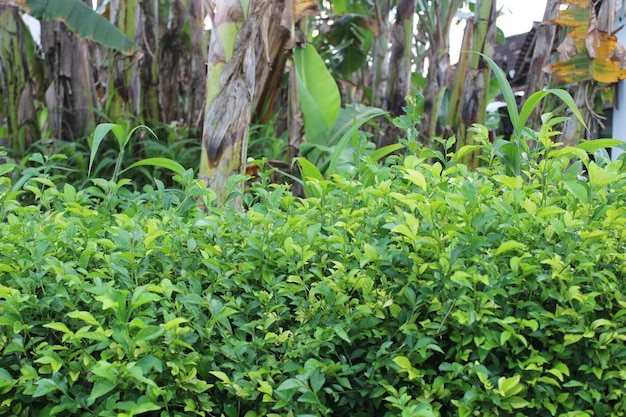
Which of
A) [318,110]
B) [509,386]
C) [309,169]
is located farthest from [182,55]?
[509,386]

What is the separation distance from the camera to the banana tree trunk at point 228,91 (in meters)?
2.53

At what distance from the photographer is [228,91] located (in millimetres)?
2531

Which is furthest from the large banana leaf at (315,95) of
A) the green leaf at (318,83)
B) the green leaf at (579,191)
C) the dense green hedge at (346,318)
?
the green leaf at (579,191)

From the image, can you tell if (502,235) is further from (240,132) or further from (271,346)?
(240,132)

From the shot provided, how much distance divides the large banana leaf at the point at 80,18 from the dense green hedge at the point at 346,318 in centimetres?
312

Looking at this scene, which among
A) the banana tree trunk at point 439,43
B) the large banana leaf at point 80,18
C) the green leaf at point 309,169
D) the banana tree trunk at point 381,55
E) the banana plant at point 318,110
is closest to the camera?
the green leaf at point 309,169

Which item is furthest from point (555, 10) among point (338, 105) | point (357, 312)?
point (357, 312)

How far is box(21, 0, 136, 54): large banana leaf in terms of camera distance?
420 cm

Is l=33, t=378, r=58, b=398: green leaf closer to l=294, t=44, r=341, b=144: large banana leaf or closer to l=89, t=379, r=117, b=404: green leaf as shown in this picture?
l=89, t=379, r=117, b=404: green leaf

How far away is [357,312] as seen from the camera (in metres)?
1.33

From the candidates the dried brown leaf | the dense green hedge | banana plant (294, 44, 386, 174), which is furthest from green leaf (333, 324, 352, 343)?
the dried brown leaf

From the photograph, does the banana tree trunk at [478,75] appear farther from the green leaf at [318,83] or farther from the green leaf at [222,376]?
the green leaf at [222,376]

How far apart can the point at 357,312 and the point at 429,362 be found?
0.70 feet

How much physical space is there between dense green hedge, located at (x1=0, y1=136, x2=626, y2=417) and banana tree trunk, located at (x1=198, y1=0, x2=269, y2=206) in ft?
3.31
